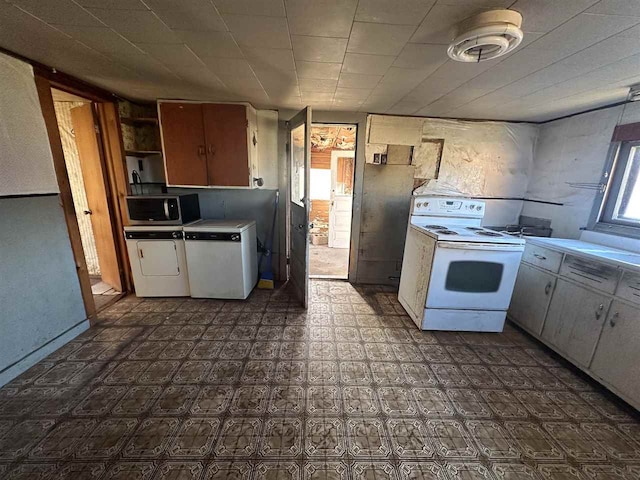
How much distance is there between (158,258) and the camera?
114 inches

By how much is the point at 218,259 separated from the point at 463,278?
102 inches

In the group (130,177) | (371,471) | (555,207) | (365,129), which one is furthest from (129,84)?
(555,207)

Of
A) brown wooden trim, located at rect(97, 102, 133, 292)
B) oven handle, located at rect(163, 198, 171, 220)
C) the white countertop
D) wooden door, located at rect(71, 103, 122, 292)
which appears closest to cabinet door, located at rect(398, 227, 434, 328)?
the white countertop

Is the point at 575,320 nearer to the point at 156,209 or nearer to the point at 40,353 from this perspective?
the point at 156,209

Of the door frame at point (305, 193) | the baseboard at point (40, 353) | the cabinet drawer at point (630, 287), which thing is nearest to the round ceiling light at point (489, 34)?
the door frame at point (305, 193)

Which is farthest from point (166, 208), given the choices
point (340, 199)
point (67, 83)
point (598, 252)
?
point (598, 252)

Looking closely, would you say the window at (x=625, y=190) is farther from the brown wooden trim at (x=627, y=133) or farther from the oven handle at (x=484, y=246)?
the oven handle at (x=484, y=246)

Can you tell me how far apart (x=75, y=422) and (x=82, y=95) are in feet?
8.95

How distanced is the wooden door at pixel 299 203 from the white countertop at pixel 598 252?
2296 mm

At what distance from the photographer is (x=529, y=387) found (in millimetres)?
1881

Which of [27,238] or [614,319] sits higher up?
[27,238]

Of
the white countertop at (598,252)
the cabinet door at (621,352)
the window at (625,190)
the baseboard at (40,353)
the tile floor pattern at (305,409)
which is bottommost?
the tile floor pattern at (305,409)

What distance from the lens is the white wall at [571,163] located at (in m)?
2.46

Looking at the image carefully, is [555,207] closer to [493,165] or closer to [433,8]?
[493,165]
